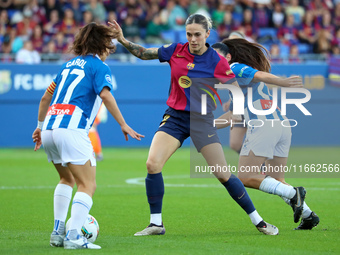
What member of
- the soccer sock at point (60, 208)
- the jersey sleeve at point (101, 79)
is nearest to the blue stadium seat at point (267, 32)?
the jersey sleeve at point (101, 79)

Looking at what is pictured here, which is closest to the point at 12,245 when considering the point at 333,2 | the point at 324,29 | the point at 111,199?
the point at 111,199

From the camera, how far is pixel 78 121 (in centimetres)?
582

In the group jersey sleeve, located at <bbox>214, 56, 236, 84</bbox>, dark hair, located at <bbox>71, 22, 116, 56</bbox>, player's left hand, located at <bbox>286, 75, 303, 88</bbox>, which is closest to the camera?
dark hair, located at <bbox>71, 22, 116, 56</bbox>

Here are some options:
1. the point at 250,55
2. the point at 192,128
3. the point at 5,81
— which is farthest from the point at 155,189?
the point at 5,81

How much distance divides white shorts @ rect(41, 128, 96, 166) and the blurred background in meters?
12.8

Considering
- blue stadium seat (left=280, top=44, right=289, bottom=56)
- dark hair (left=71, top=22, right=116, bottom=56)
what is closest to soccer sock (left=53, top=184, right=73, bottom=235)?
dark hair (left=71, top=22, right=116, bottom=56)

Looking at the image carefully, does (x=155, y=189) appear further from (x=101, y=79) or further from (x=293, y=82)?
(x=293, y=82)

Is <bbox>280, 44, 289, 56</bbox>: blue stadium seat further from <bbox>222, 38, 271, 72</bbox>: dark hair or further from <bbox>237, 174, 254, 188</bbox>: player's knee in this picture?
<bbox>237, 174, 254, 188</bbox>: player's knee

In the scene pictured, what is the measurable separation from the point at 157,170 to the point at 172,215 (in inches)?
68.5

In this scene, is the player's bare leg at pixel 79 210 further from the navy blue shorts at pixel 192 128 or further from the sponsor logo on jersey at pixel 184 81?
the sponsor logo on jersey at pixel 184 81

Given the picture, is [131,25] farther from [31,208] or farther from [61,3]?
[31,208]

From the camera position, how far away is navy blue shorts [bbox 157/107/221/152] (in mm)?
6855

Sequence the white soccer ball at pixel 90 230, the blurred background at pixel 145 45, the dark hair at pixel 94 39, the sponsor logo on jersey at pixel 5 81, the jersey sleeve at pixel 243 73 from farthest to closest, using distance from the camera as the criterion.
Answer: the blurred background at pixel 145 45, the sponsor logo on jersey at pixel 5 81, the jersey sleeve at pixel 243 73, the white soccer ball at pixel 90 230, the dark hair at pixel 94 39

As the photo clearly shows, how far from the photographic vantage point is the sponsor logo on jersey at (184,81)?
6852 millimetres
